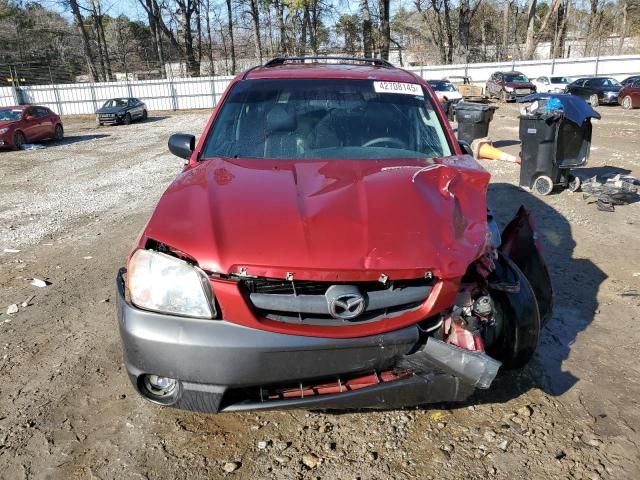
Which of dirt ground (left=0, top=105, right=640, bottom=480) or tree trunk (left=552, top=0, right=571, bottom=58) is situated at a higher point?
tree trunk (left=552, top=0, right=571, bottom=58)

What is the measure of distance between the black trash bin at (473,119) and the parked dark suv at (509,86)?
661 inches

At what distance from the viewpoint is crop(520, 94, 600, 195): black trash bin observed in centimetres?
764

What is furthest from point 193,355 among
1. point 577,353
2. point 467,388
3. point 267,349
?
point 577,353

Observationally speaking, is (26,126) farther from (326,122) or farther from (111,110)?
(326,122)

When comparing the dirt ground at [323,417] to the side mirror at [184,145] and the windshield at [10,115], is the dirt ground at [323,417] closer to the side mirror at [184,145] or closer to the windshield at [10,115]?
the side mirror at [184,145]

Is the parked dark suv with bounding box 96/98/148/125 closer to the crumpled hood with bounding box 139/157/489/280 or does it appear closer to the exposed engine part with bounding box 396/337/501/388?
the crumpled hood with bounding box 139/157/489/280

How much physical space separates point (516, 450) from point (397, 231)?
1261 mm

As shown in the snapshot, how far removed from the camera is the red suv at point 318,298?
7.02ft

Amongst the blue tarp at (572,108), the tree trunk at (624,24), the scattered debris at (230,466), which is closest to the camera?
the scattered debris at (230,466)

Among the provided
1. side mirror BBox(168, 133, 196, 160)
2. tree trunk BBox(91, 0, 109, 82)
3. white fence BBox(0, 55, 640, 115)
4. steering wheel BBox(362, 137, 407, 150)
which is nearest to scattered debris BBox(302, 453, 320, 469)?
steering wheel BBox(362, 137, 407, 150)

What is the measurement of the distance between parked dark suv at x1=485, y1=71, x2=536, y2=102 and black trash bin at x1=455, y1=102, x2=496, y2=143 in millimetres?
16788

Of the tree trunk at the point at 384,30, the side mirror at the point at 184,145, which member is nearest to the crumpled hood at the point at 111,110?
the tree trunk at the point at 384,30

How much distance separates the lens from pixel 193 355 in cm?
213

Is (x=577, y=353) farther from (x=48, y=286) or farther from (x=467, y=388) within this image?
(x=48, y=286)
